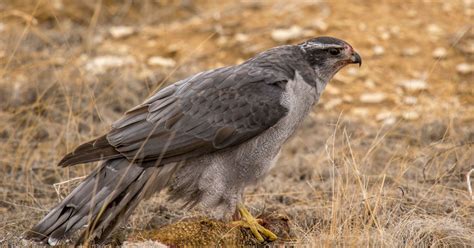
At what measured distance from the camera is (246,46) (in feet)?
29.7

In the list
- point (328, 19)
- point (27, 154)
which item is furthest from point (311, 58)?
point (328, 19)

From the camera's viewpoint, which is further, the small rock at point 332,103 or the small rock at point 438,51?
the small rock at point 438,51

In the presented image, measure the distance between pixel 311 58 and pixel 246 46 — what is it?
4.04m

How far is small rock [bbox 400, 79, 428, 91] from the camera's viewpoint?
26.8 ft

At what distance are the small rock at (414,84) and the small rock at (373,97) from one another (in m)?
0.28

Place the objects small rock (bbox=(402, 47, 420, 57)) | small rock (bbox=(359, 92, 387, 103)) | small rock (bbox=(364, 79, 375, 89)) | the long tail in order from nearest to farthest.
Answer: the long tail < small rock (bbox=(359, 92, 387, 103)) < small rock (bbox=(364, 79, 375, 89)) < small rock (bbox=(402, 47, 420, 57))

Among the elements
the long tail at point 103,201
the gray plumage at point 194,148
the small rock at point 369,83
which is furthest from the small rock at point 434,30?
the long tail at point 103,201

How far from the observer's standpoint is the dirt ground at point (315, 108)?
16.8ft

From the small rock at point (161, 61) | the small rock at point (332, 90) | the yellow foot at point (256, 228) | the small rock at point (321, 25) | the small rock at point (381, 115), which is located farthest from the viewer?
the small rock at point (321, 25)

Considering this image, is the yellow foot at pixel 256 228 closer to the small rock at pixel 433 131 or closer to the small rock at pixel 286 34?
the small rock at pixel 433 131

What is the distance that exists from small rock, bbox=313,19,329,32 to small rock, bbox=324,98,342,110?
4.37 ft

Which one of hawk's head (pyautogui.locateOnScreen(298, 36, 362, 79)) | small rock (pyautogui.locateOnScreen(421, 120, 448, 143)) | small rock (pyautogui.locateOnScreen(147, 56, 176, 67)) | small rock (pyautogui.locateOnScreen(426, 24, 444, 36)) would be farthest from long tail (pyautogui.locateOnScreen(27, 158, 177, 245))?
small rock (pyautogui.locateOnScreen(426, 24, 444, 36))

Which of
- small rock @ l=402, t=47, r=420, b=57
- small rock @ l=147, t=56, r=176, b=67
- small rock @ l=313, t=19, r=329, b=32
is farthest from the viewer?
small rock @ l=313, t=19, r=329, b=32

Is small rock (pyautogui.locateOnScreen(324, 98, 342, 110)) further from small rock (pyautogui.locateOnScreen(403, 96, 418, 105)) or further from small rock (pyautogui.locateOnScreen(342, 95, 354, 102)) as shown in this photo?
small rock (pyautogui.locateOnScreen(403, 96, 418, 105))
